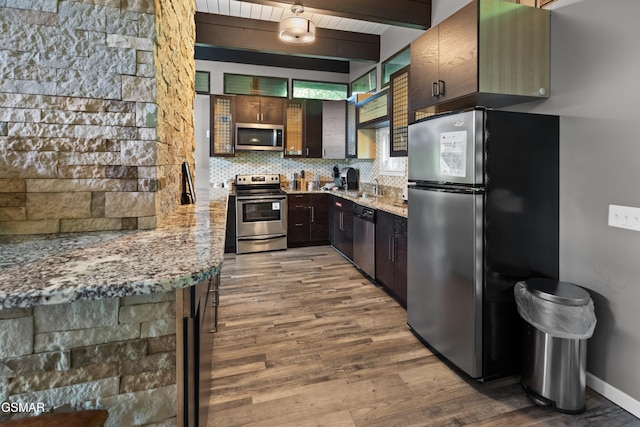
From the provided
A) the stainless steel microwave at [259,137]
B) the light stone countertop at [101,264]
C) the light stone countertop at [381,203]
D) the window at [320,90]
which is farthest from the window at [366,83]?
the light stone countertop at [101,264]

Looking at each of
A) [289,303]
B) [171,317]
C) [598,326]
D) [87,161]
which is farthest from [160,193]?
[598,326]

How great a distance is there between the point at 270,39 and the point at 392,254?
10.1ft

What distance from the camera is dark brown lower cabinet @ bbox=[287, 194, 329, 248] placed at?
5465mm

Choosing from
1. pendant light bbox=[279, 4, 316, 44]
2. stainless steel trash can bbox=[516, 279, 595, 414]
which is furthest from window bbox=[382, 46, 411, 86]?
stainless steel trash can bbox=[516, 279, 595, 414]

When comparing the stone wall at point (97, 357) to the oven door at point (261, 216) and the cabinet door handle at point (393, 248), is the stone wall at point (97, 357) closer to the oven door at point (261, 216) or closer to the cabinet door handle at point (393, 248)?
the cabinet door handle at point (393, 248)

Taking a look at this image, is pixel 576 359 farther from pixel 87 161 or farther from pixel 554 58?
pixel 87 161

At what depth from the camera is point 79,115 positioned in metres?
1.26

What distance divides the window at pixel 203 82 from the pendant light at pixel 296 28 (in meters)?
2.38

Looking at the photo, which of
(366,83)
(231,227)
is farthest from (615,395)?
Answer: (366,83)

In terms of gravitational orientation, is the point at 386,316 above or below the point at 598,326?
below

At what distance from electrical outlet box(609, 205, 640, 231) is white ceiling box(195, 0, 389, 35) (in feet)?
10.9

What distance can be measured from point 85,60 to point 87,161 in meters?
0.36

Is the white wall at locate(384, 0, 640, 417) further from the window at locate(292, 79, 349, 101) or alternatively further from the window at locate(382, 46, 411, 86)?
the window at locate(292, 79, 349, 101)

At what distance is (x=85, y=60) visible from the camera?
1.24 m
